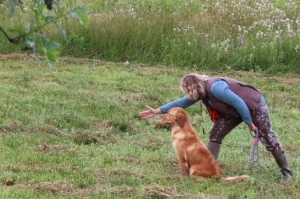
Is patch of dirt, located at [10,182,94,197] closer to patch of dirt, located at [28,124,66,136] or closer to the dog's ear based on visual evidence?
the dog's ear

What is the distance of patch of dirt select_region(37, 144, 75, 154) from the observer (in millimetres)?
6875

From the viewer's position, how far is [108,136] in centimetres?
789

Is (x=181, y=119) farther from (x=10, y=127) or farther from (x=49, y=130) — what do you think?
(x=10, y=127)

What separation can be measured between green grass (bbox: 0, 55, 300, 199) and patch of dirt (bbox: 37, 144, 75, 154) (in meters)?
0.01

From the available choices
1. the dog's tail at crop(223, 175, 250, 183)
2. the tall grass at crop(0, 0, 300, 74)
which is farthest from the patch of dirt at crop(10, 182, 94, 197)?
the tall grass at crop(0, 0, 300, 74)

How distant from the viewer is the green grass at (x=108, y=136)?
5.66 meters

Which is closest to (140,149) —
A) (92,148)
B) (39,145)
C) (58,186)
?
(92,148)

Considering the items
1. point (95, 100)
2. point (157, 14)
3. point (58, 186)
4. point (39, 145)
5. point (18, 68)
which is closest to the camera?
point (58, 186)

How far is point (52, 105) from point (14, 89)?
1.26 metres

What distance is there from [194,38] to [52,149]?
24.0 feet

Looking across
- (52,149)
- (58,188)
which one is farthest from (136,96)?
(58,188)

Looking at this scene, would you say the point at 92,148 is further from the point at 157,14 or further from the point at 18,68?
the point at 157,14

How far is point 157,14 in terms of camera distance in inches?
588

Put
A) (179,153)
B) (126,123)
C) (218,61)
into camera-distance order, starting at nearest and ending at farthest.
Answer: (179,153) → (126,123) → (218,61)
